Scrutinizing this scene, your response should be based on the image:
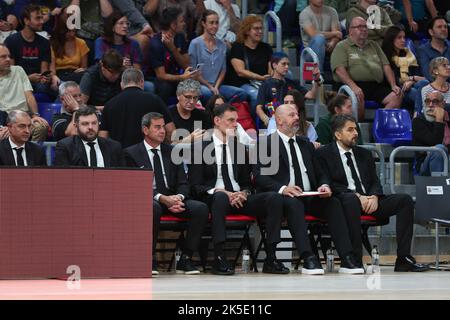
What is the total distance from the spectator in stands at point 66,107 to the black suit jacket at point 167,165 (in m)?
1.22

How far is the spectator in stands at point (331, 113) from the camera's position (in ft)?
44.6

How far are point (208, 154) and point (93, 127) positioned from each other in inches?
54.3

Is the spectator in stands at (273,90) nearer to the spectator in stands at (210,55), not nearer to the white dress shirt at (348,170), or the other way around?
the spectator in stands at (210,55)

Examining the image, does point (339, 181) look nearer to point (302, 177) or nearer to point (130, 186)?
point (302, 177)

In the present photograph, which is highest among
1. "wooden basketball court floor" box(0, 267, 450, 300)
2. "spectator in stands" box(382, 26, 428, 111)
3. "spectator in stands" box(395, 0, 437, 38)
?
"spectator in stands" box(395, 0, 437, 38)

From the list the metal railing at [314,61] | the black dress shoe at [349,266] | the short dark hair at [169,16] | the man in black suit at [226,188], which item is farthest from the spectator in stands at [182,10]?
the black dress shoe at [349,266]

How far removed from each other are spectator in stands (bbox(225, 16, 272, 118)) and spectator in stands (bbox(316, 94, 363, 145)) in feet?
5.71

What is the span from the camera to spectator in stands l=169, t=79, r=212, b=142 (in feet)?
43.1

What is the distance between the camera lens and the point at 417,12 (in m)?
18.8

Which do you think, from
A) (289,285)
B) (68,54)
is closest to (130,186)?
(289,285)

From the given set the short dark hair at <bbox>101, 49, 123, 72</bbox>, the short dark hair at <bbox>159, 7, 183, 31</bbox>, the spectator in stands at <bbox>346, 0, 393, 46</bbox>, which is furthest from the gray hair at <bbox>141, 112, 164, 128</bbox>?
the spectator in stands at <bbox>346, 0, 393, 46</bbox>

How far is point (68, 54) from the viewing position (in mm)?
15000

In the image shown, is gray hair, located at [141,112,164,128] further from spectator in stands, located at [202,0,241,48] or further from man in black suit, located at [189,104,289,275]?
spectator in stands, located at [202,0,241,48]

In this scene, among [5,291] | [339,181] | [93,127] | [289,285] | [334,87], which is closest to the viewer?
[5,291]
